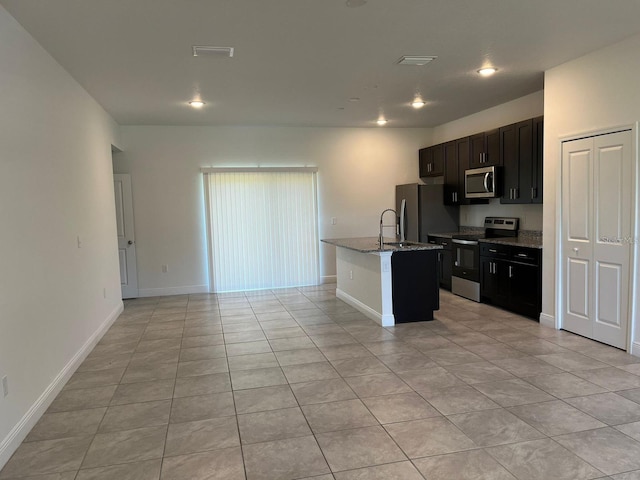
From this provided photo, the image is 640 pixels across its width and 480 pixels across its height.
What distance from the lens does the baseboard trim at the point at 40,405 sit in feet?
8.44

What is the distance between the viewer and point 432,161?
777 cm

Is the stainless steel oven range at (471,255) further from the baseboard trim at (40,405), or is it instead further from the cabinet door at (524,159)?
the baseboard trim at (40,405)

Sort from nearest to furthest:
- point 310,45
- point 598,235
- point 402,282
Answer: point 310,45 < point 598,235 < point 402,282

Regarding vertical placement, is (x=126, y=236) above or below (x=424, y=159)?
below

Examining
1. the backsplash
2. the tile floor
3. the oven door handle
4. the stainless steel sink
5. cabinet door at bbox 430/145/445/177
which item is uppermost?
cabinet door at bbox 430/145/445/177

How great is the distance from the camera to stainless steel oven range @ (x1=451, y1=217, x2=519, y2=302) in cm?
607

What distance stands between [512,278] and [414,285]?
122 cm

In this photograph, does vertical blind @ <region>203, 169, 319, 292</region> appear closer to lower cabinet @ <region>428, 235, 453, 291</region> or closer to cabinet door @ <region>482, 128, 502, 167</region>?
lower cabinet @ <region>428, 235, 453, 291</region>

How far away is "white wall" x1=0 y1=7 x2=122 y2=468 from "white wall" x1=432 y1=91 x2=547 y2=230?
474cm

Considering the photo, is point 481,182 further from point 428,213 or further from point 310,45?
point 310,45

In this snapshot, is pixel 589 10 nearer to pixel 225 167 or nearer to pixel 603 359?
pixel 603 359

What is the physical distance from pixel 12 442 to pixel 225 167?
5.35 m

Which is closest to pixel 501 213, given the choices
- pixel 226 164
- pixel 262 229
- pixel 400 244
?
pixel 400 244

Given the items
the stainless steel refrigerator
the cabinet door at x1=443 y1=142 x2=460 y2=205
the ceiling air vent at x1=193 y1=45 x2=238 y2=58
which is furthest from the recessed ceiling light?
the stainless steel refrigerator
